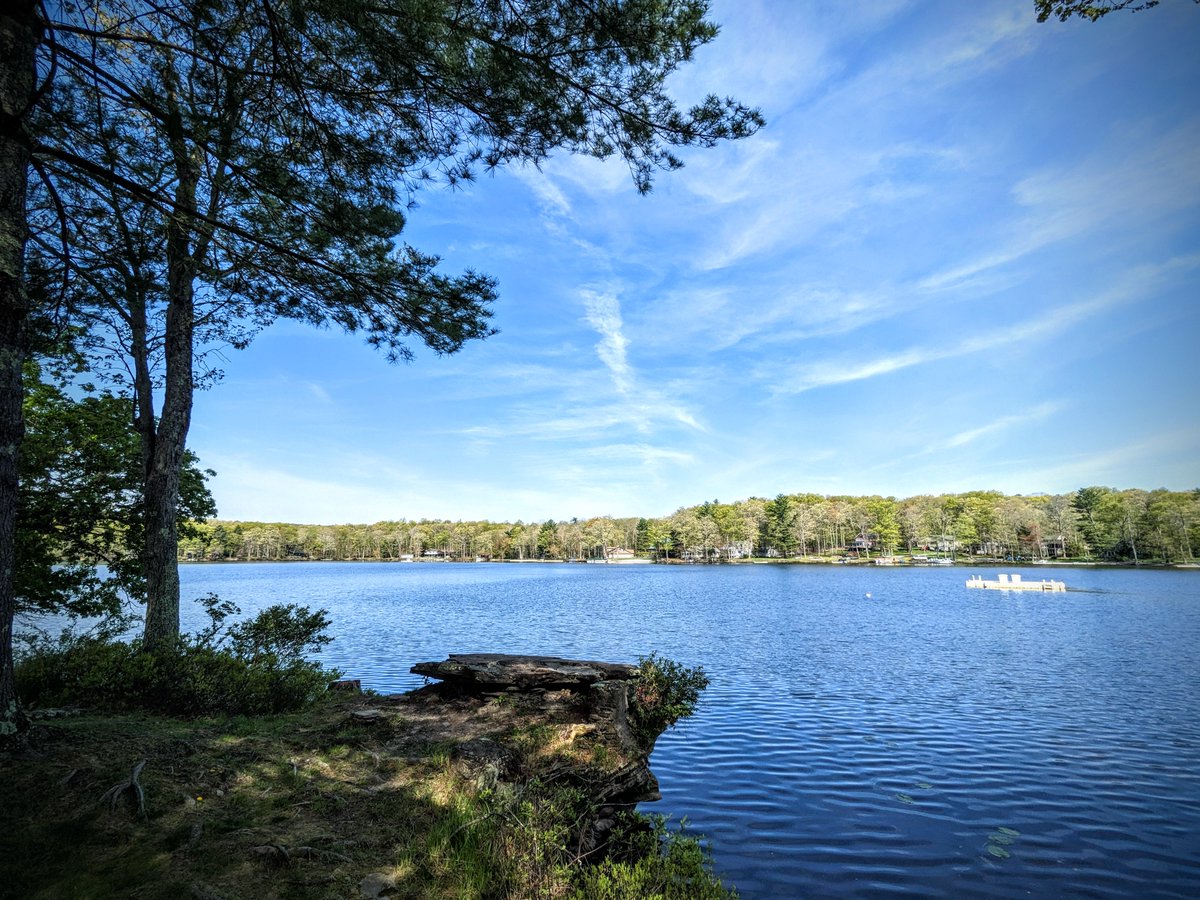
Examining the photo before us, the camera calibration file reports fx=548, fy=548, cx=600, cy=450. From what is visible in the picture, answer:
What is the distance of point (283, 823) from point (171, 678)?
5324mm

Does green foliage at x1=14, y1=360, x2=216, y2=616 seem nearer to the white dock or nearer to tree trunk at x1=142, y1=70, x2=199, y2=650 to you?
tree trunk at x1=142, y1=70, x2=199, y2=650

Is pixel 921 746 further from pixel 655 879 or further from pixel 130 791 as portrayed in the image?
pixel 130 791

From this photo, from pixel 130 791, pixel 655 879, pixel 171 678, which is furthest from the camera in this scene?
pixel 171 678

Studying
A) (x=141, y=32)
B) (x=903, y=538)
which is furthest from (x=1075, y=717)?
(x=903, y=538)

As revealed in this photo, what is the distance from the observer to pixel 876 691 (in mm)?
17844

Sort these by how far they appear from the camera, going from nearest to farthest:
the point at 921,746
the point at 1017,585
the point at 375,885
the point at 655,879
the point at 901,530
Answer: the point at 375,885
the point at 655,879
the point at 921,746
the point at 1017,585
the point at 901,530

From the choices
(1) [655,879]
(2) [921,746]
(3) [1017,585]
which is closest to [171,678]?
(1) [655,879]

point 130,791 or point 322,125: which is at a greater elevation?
point 322,125

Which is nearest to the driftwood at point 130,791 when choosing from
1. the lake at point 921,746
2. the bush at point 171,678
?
the bush at point 171,678

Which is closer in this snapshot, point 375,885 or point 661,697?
point 375,885

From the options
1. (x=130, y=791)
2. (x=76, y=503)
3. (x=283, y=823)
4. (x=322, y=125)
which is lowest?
(x=283, y=823)

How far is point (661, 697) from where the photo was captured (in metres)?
14.6

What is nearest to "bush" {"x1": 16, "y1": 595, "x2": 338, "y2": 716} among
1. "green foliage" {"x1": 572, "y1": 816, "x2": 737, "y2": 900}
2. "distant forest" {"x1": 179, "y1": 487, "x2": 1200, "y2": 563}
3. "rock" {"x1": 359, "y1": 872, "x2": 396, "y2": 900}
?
"rock" {"x1": 359, "y1": 872, "x2": 396, "y2": 900}

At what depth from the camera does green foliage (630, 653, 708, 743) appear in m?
13.2
